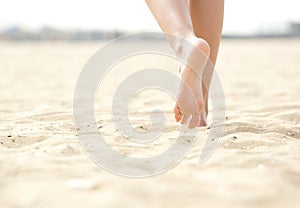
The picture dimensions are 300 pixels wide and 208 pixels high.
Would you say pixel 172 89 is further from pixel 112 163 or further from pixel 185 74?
pixel 112 163

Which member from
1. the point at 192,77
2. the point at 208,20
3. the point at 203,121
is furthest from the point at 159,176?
the point at 208,20

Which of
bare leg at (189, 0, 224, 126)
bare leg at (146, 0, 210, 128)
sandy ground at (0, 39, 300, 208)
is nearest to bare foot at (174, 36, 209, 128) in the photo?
bare leg at (146, 0, 210, 128)

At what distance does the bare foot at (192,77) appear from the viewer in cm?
136

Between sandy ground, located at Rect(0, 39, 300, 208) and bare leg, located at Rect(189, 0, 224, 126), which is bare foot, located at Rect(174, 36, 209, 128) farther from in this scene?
bare leg, located at Rect(189, 0, 224, 126)

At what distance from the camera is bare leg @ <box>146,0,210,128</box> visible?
1.37 m

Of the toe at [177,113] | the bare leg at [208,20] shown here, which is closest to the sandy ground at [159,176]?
the toe at [177,113]

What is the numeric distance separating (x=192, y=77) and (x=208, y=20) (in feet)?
1.17

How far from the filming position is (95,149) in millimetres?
1243

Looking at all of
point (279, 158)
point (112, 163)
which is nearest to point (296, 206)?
point (279, 158)

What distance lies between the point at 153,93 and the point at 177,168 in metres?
1.81

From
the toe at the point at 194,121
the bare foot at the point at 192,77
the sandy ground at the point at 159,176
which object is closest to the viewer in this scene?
the sandy ground at the point at 159,176

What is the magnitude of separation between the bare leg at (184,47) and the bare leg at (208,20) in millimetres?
244

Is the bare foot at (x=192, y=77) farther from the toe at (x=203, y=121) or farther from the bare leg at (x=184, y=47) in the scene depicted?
the toe at (x=203, y=121)

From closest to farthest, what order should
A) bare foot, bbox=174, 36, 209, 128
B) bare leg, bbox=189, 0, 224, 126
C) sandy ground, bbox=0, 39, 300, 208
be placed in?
1. sandy ground, bbox=0, 39, 300, 208
2. bare foot, bbox=174, 36, 209, 128
3. bare leg, bbox=189, 0, 224, 126
